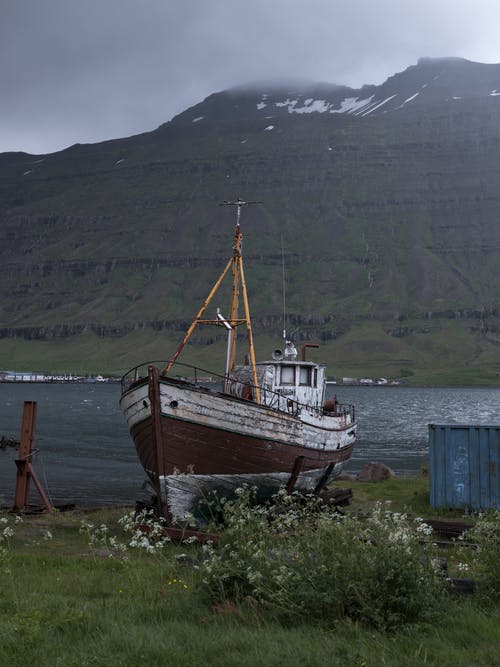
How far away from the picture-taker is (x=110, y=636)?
28.0 feet

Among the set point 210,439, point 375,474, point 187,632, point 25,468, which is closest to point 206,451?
point 210,439

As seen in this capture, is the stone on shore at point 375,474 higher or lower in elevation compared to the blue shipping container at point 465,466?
lower

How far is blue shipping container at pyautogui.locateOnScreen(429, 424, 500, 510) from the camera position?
20609mm

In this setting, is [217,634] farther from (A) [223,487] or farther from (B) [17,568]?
(A) [223,487]

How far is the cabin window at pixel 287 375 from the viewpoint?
2766 cm

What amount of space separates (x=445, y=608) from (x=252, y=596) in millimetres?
2434

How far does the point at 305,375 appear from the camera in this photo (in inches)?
1105

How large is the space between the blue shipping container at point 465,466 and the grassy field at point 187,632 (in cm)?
1116

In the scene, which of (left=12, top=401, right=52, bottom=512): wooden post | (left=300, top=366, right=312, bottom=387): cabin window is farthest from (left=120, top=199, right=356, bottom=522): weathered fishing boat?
(left=12, top=401, right=52, bottom=512): wooden post

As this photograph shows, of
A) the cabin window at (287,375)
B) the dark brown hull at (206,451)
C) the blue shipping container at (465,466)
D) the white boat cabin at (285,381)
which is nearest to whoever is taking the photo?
the dark brown hull at (206,451)

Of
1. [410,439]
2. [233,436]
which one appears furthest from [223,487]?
[410,439]

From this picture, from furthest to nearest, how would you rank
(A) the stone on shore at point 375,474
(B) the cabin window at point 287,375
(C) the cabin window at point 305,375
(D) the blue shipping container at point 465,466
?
(A) the stone on shore at point 375,474 < (C) the cabin window at point 305,375 < (B) the cabin window at point 287,375 < (D) the blue shipping container at point 465,466

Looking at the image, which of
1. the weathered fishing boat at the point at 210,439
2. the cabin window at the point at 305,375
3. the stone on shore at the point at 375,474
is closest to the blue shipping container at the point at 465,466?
the weathered fishing boat at the point at 210,439

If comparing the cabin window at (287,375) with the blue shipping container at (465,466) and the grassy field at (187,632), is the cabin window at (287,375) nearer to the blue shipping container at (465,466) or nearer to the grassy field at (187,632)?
the blue shipping container at (465,466)
